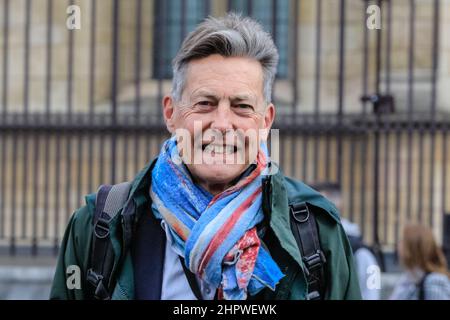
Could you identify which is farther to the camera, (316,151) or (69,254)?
(316,151)

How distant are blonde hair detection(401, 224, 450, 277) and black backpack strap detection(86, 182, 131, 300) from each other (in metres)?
2.99

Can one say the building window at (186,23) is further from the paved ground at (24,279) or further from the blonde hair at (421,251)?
the blonde hair at (421,251)

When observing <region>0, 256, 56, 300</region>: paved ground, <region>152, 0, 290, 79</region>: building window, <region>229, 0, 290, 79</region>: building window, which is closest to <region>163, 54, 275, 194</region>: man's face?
<region>0, 256, 56, 300</region>: paved ground

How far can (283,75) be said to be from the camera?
934 centimetres

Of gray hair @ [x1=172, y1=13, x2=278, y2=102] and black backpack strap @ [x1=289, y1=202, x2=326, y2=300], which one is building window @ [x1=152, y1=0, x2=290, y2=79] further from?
black backpack strap @ [x1=289, y1=202, x2=326, y2=300]

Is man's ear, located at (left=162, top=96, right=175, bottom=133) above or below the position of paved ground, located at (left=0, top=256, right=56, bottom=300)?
above

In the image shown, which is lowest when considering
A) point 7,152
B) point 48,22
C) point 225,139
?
point 7,152

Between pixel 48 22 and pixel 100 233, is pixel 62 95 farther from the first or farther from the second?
pixel 100 233

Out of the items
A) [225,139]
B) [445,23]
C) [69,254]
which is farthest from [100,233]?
[445,23]

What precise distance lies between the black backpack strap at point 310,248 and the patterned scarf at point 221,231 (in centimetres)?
10

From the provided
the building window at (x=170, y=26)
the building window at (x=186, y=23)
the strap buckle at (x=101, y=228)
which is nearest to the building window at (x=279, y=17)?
the building window at (x=186, y=23)

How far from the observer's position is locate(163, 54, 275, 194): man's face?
2648 mm
